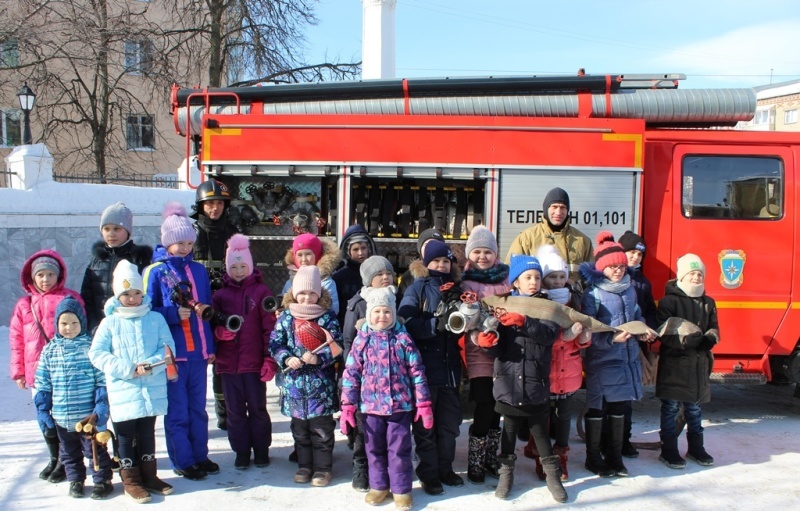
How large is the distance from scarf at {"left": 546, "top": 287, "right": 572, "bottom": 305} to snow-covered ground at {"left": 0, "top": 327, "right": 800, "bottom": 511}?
3.90ft

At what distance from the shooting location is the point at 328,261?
478 cm

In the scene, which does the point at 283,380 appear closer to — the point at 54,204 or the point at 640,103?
the point at 640,103

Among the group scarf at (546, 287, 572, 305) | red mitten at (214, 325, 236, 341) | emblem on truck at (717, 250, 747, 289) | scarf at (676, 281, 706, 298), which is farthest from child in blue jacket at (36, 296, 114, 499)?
emblem on truck at (717, 250, 747, 289)

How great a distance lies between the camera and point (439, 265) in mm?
4219

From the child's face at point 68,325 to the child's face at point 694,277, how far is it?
13.0 feet

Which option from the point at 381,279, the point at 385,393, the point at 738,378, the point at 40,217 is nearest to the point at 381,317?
the point at 381,279

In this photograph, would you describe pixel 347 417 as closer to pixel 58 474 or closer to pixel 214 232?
pixel 58 474

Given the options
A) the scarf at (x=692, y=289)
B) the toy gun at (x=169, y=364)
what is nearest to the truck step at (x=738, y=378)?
the scarf at (x=692, y=289)

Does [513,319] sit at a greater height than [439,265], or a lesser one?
lesser

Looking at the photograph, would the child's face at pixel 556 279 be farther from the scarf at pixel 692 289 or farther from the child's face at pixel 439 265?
the scarf at pixel 692 289

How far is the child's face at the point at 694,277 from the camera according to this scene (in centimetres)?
446

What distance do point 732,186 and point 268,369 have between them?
399cm

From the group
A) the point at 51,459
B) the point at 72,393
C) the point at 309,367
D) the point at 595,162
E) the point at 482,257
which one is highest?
the point at 595,162

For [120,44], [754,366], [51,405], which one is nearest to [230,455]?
[51,405]
